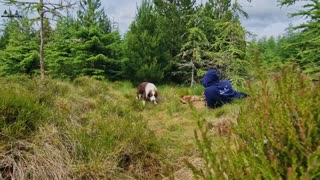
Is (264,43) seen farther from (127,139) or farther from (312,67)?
(127,139)

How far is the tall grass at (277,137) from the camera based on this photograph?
4.31 ft

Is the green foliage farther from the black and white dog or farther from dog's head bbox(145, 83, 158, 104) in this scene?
dog's head bbox(145, 83, 158, 104)

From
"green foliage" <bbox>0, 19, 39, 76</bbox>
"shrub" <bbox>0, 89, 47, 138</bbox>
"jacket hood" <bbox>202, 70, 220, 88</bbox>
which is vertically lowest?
"shrub" <bbox>0, 89, 47, 138</bbox>

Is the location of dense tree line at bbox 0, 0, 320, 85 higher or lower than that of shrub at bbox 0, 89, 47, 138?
higher

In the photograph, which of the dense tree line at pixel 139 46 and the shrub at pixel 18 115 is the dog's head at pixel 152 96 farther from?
the shrub at pixel 18 115

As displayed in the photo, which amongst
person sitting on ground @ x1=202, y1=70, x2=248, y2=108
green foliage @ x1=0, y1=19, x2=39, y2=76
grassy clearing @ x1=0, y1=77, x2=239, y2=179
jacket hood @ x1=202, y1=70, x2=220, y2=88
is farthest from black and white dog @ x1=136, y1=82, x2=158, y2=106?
green foliage @ x1=0, y1=19, x2=39, y2=76

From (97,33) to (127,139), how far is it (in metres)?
9.72

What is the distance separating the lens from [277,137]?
1.43 m

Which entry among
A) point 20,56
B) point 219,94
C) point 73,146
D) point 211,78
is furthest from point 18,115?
point 20,56

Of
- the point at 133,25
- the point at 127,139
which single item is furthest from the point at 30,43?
the point at 127,139

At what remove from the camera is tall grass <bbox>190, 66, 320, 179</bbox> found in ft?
4.31

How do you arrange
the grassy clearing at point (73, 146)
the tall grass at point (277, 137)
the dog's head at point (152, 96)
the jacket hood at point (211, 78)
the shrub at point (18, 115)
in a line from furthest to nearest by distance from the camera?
the dog's head at point (152, 96), the jacket hood at point (211, 78), the shrub at point (18, 115), the grassy clearing at point (73, 146), the tall grass at point (277, 137)

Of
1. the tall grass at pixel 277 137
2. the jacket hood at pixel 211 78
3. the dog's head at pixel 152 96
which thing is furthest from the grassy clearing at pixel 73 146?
Answer: the dog's head at pixel 152 96

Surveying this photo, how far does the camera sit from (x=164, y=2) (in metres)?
13.4
